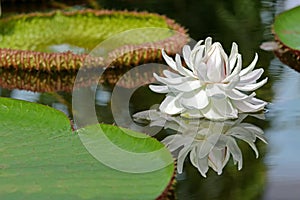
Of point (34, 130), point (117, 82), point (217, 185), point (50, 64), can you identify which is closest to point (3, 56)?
point (50, 64)

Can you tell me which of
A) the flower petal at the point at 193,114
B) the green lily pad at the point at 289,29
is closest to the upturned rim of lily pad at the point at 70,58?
the green lily pad at the point at 289,29

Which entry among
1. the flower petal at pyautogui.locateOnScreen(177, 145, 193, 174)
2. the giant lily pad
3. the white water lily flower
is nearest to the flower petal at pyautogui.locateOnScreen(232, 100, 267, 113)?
the white water lily flower

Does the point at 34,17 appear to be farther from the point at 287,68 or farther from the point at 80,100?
the point at 287,68

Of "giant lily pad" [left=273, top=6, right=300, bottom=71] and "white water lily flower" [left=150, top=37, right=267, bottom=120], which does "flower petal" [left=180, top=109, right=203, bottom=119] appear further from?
"giant lily pad" [left=273, top=6, right=300, bottom=71]

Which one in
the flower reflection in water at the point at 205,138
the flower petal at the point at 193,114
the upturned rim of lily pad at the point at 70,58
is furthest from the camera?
the upturned rim of lily pad at the point at 70,58

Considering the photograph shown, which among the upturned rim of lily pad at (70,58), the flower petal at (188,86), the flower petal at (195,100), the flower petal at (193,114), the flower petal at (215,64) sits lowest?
the upturned rim of lily pad at (70,58)

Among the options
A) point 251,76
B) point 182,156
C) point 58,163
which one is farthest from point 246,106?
point 58,163

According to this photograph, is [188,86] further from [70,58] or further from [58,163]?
[70,58]

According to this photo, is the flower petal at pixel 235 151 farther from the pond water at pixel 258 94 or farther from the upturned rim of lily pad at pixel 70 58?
the upturned rim of lily pad at pixel 70 58
